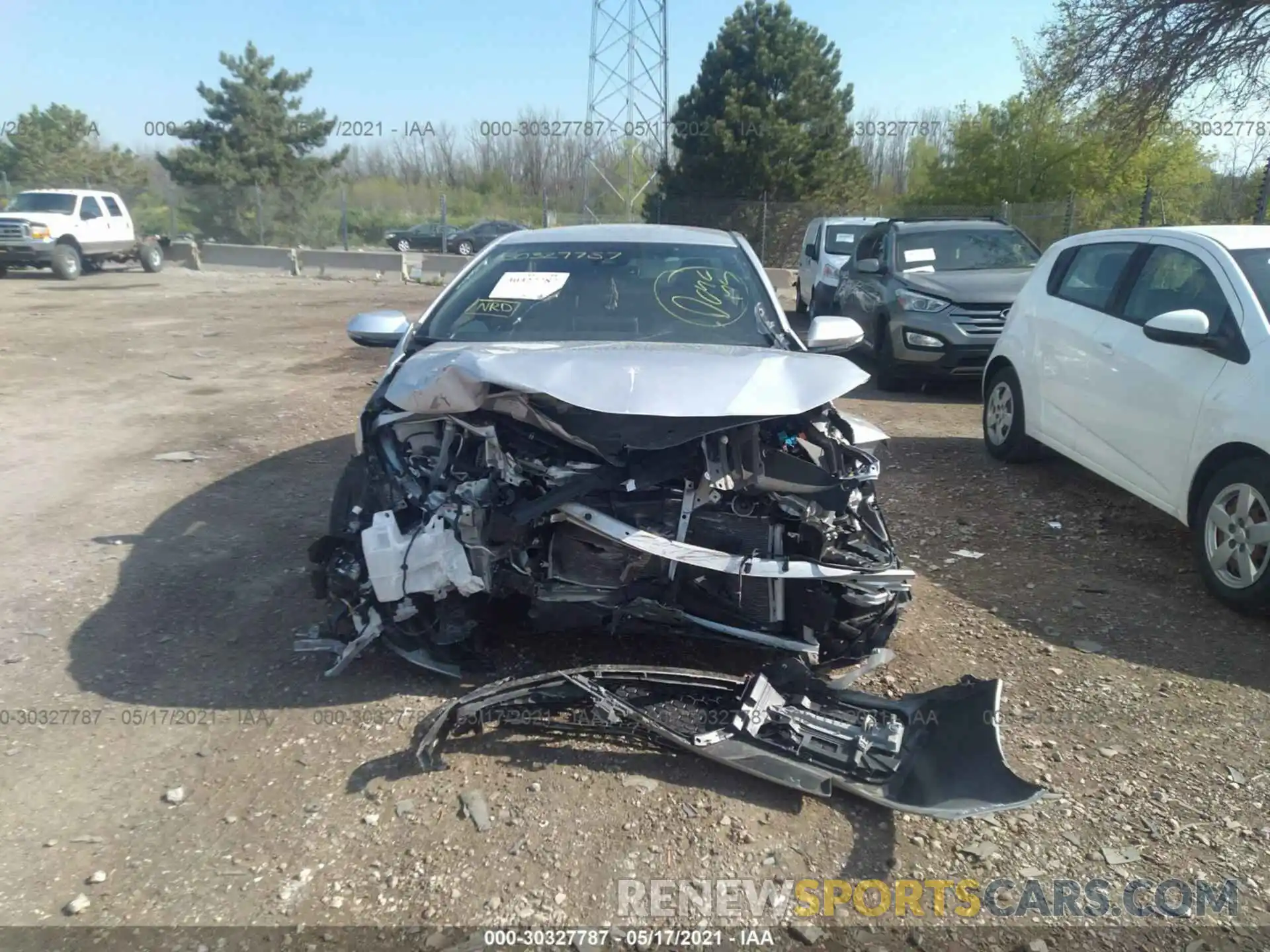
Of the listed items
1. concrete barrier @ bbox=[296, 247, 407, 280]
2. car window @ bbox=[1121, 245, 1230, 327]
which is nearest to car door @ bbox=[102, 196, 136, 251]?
concrete barrier @ bbox=[296, 247, 407, 280]

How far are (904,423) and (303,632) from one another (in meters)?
5.91

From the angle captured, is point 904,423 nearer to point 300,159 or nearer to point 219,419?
point 219,419

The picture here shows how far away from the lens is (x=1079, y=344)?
577cm

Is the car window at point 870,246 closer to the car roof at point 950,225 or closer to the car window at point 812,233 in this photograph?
the car roof at point 950,225

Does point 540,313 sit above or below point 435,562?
above

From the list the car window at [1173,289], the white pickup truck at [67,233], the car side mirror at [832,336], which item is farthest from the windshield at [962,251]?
the white pickup truck at [67,233]

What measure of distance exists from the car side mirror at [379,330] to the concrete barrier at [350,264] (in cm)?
1953

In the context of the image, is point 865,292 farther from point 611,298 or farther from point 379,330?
point 379,330

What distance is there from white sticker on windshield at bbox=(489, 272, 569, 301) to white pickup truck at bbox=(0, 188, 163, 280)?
20.5 m

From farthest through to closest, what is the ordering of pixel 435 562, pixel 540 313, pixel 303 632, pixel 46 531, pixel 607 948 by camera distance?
pixel 46 531 < pixel 540 313 < pixel 303 632 < pixel 435 562 < pixel 607 948

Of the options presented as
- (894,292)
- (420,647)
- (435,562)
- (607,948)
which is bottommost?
(607,948)

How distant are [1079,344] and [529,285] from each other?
3.48m

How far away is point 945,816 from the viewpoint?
9.12ft

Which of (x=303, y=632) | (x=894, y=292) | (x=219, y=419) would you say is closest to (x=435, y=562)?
(x=303, y=632)
